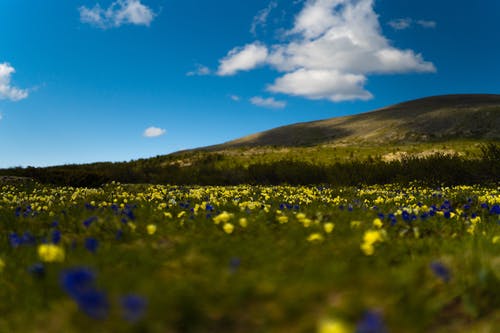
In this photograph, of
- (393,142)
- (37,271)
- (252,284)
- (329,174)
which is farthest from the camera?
(393,142)

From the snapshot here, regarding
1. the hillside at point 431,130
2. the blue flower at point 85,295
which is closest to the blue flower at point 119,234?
the blue flower at point 85,295

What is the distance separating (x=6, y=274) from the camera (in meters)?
3.25

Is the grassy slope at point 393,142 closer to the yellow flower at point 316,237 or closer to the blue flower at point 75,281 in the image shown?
the yellow flower at point 316,237

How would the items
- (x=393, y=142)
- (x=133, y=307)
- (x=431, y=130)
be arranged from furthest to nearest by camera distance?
1. (x=431, y=130)
2. (x=393, y=142)
3. (x=133, y=307)

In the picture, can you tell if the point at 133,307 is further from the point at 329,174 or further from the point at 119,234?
the point at 329,174

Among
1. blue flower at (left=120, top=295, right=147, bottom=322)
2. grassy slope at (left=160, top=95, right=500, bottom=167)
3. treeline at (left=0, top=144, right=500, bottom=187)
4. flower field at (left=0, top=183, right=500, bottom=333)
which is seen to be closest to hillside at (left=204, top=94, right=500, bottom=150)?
grassy slope at (left=160, top=95, right=500, bottom=167)

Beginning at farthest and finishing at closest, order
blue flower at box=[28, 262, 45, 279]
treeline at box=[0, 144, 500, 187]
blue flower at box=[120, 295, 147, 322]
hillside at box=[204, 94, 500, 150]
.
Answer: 1. hillside at box=[204, 94, 500, 150]
2. treeline at box=[0, 144, 500, 187]
3. blue flower at box=[28, 262, 45, 279]
4. blue flower at box=[120, 295, 147, 322]

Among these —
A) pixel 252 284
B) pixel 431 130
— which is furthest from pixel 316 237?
pixel 431 130

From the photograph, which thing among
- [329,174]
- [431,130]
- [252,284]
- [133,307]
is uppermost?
[431,130]

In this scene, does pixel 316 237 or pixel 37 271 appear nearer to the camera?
pixel 37 271

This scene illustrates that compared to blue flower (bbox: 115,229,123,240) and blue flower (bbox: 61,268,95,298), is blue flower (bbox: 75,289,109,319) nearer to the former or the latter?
blue flower (bbox: 61,268,95,298)

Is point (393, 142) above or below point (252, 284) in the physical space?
above

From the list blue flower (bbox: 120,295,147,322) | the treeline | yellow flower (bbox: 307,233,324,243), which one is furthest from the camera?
the treeline

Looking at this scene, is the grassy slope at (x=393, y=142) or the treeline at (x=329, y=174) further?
the grassy slope at (x=393, y=142)
